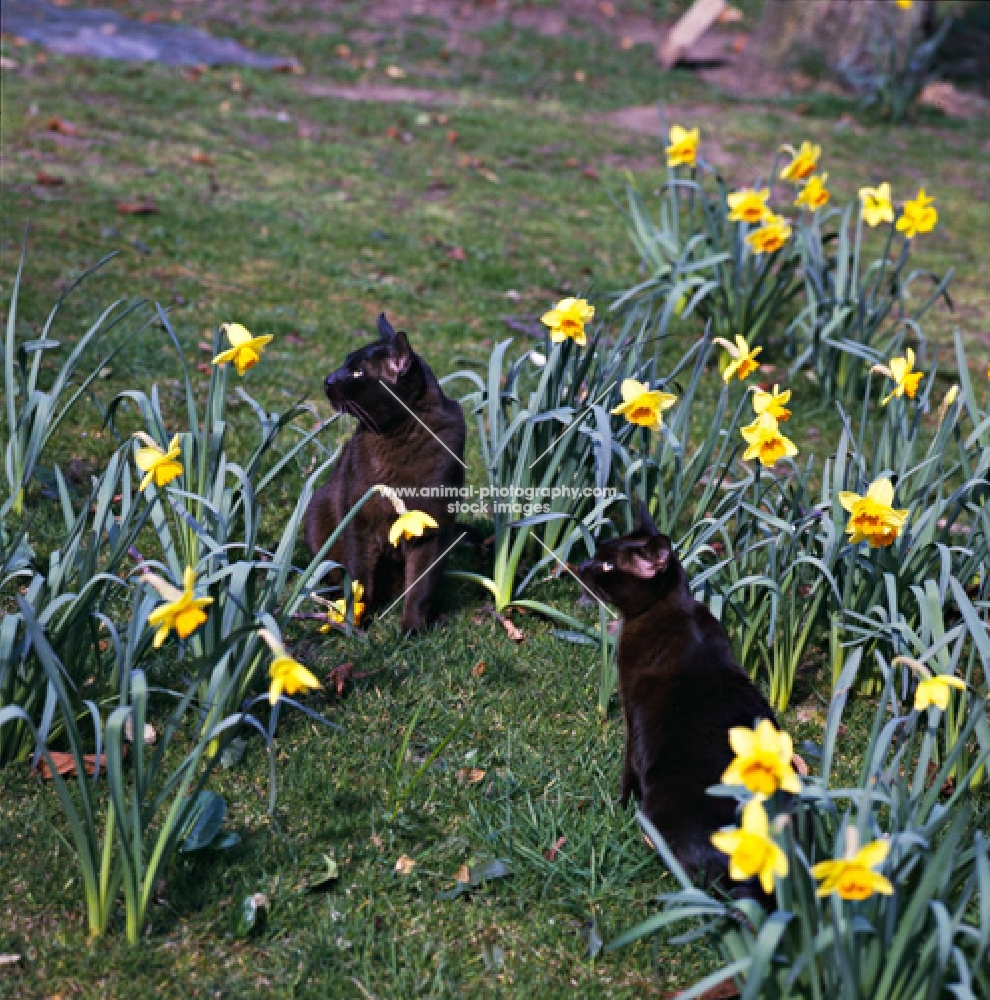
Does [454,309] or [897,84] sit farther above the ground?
[897,84]

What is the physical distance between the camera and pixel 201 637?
3166 millimetres

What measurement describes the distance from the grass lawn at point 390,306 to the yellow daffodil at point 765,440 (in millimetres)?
898

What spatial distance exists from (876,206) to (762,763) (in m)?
3.45

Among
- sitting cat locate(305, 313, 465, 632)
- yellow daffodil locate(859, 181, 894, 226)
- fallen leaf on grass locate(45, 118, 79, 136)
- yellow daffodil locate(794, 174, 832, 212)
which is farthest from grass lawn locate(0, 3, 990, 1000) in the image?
yellow daffodil locate(859, 181, 894, 226)

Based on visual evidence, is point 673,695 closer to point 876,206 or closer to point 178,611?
point 178,611

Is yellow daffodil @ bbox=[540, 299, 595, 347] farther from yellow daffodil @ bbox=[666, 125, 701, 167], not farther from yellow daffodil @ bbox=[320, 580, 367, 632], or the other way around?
yellow daffodil @ bbox=[666, 125, 701, 167]

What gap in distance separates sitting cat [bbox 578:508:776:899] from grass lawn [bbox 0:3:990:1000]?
25 cm

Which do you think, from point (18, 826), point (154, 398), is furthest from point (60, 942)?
point (154, 398)

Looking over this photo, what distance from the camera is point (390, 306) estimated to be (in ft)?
21.7

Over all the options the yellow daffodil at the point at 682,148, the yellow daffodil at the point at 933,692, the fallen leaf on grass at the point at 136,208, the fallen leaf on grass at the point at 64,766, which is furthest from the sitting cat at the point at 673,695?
the fallen leaf on grass at the point at 136,208

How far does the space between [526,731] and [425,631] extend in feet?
1.86

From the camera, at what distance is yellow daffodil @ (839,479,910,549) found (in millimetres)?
2875

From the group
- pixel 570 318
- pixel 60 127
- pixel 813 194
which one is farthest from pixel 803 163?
pixel 60 127

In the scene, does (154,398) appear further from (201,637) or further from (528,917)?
(528,917)
